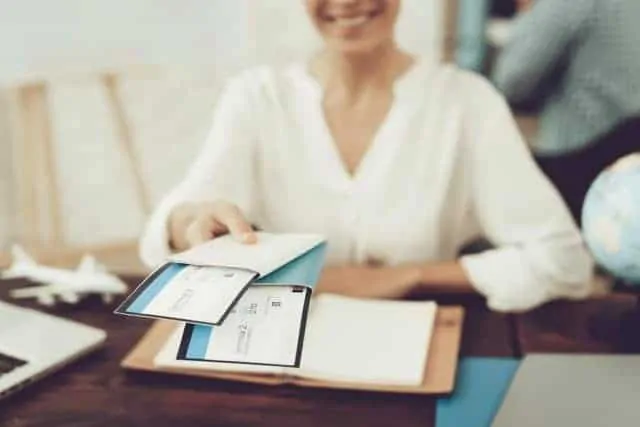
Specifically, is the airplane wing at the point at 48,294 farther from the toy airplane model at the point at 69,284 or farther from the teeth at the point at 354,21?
the teeth at the point at 354,21

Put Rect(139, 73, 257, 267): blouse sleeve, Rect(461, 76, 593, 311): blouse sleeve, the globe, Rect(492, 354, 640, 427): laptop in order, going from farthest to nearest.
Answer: Rect(139, 73, 257, 267): blouse sleeve → Rect(461, 76, 593, 311): blouse sleeve → the globe → Rect(492, 354, 640, 427): laptop

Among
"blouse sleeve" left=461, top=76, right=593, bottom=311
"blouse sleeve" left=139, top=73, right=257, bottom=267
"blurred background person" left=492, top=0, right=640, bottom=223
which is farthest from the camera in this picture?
"blurred background person" left=492, top=0, right=640, bottom=223

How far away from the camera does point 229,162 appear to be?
1485 mm

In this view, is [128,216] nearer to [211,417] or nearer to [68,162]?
[68,162]

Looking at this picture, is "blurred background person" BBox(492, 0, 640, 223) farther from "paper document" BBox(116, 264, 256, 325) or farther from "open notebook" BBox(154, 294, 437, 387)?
"paper document" BBox(116, 264, 256, 325)

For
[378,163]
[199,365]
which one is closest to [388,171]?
[378,163]

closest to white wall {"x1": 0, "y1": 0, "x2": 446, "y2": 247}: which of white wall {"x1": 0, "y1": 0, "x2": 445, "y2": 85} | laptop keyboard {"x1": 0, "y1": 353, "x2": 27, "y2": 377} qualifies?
white wall {"x1": 0, "y1": 0, "x2": 445, "y2": 85}

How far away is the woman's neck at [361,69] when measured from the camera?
4.79ft

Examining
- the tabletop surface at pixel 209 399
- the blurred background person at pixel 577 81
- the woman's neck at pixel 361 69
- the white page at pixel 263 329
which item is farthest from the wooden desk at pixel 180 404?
the blurred background person at pixel 577 81

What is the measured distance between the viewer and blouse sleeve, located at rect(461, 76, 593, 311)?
4.39 ft

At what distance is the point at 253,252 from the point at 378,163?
0.50m

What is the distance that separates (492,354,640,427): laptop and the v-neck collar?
17.0 inches

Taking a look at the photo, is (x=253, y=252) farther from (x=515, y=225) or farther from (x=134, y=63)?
(x=134, y=63)

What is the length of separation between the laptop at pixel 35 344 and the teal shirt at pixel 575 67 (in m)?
0.98
